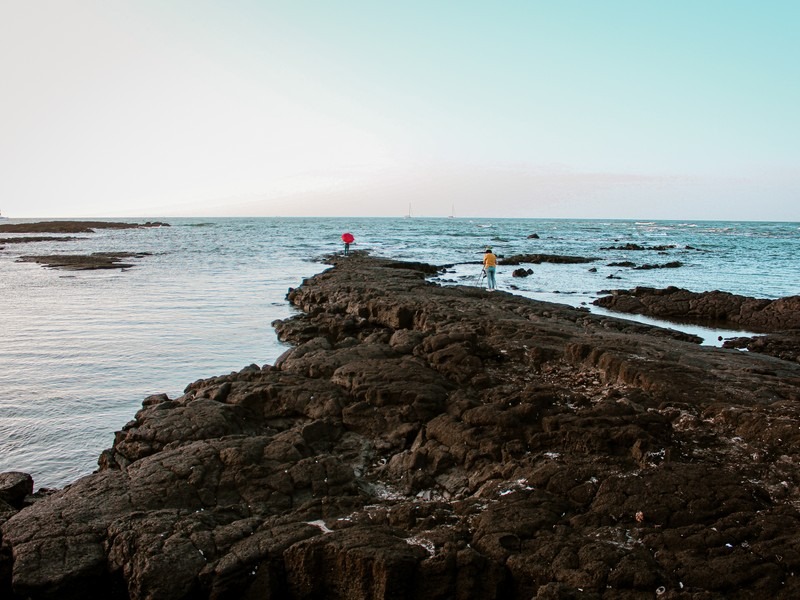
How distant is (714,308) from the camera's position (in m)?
20.8

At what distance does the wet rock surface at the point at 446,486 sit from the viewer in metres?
4.64

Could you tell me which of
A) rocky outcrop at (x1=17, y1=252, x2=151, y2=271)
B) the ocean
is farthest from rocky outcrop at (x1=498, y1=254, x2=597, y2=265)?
rocky outcrop at (x1=17, y1=252, x2=151, y2=271)

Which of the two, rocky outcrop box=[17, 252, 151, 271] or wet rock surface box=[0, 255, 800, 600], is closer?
wet rock surface box=[0, 255, 800, 600]

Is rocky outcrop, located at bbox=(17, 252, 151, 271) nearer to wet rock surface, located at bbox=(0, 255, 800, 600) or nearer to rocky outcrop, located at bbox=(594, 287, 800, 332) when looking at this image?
rocky outcrop, located at bbox=(594, 287, 800, 332)

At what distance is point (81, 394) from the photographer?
34.2 feet

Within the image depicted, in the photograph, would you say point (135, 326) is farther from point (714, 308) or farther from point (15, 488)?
point (714, 308)

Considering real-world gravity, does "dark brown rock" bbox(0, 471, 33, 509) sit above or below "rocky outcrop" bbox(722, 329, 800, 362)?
above

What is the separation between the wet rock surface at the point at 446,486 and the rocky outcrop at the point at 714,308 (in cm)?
1033

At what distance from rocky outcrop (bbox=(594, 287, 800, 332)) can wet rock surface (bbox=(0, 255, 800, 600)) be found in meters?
10.3

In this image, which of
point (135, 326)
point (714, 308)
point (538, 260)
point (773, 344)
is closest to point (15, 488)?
point (135, 326)

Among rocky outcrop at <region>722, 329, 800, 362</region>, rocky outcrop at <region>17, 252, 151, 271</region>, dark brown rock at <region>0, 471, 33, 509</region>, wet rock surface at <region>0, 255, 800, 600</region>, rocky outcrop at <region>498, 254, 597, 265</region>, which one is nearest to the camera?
wet rock surface at <region>0, 255, 800, 600</region>

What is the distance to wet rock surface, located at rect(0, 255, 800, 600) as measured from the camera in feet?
15.2

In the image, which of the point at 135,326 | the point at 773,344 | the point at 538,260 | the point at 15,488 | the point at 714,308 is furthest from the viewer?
the point at 538,260

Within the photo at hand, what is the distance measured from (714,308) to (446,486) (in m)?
18.0
